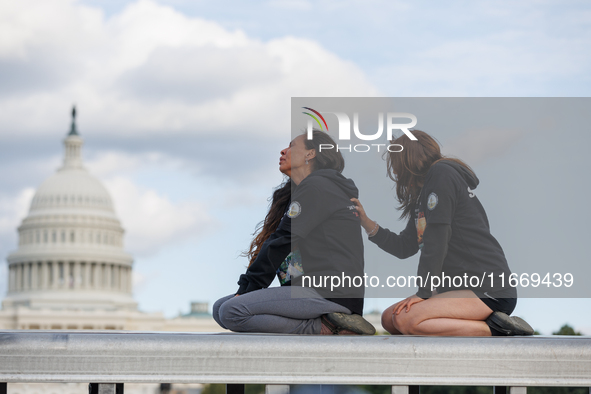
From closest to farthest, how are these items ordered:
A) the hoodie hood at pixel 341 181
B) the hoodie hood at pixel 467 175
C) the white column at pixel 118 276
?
the hoodie hood at pixel 467 175
the hoodie hood at pixel 341 181
the white column at pixel 118 276

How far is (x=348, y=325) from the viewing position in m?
4.95

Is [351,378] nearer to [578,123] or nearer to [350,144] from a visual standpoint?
[350,144]

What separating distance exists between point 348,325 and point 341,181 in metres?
0.98

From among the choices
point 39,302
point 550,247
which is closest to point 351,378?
point 550,247

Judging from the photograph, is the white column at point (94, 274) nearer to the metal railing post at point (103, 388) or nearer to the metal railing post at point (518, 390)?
the metal railing post at point (103, 388)

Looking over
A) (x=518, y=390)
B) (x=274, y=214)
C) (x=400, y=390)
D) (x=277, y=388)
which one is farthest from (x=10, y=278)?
(x=518, y=390)

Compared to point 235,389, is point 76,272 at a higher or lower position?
higher

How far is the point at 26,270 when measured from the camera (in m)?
98.2

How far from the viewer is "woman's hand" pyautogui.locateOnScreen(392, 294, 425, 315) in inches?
198

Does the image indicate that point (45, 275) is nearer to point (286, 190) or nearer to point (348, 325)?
point (286, 190)

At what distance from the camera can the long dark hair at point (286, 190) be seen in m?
5.43

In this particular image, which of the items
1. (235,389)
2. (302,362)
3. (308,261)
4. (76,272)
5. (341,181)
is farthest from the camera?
(76,272)

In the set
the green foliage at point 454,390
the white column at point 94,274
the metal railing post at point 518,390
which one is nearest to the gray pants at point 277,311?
the metal railing post at point 518,390

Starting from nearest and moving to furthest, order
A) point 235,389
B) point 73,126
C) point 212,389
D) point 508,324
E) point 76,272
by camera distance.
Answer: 1. point 235,389
2. point 508,324
3. point 212,389
4. point 76,272
5. point 73,126
